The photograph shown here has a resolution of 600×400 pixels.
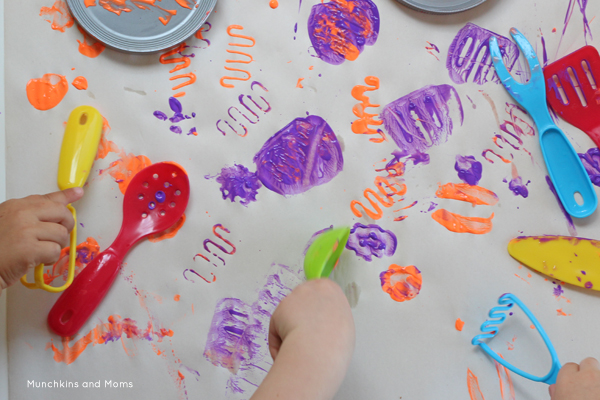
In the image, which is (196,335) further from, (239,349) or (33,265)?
(33,265)

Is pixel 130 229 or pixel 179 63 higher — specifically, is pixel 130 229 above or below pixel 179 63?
below

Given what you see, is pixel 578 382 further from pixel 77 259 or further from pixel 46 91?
pixel 46 91

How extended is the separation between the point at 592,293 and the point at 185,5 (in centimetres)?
80

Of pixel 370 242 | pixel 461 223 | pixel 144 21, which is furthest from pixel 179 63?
pixel 461 223

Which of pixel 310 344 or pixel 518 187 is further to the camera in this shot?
pixel 518 187

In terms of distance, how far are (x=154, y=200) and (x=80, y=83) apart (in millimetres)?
225

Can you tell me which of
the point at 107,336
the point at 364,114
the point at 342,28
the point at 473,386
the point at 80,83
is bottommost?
the point at 107,336

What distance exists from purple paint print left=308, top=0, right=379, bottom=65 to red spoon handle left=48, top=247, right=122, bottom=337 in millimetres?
477

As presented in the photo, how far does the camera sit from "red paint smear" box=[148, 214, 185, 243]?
62 centimetres

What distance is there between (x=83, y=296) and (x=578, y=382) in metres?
0.74

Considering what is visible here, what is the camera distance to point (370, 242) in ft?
2.06

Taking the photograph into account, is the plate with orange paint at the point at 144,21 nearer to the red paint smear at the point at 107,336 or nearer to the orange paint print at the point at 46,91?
the orange paint print at the point at 46,91

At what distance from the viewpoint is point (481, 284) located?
2.06 ft

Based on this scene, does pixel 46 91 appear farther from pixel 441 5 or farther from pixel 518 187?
pixel 518 187
